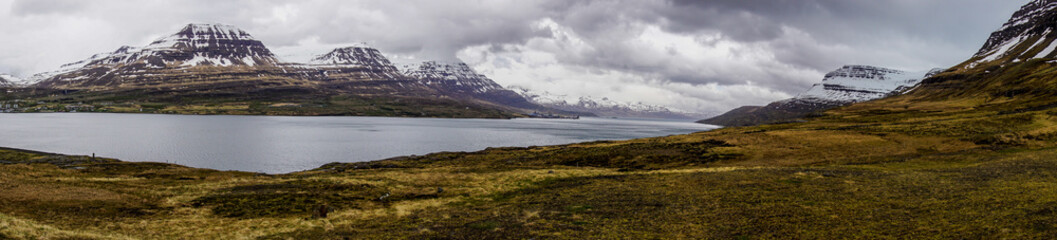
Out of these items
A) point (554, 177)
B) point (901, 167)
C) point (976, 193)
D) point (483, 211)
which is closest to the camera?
point (976, 193)

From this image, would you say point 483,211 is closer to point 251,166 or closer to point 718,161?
point 718,161

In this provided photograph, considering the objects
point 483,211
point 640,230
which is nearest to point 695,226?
point 640,230

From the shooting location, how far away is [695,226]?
25250 mm

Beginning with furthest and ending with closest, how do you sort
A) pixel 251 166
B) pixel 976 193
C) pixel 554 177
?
pixel 251 166 → pixel 554 177 → pixel 976 193

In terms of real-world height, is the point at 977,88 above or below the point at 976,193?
above

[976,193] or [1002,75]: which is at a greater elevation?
[1002,75]

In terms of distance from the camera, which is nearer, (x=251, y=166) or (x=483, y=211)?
(x=483, y=211)

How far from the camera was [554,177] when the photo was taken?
47906 mm

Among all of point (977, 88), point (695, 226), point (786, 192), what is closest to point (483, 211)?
point (695, 226)

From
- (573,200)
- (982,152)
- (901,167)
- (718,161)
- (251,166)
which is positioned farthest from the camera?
(251,166)

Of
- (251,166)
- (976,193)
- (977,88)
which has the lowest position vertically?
(251,166)

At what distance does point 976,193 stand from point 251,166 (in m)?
95.4

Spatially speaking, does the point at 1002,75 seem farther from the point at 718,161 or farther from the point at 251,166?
the point at 251,166

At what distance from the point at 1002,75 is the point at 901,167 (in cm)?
19639
